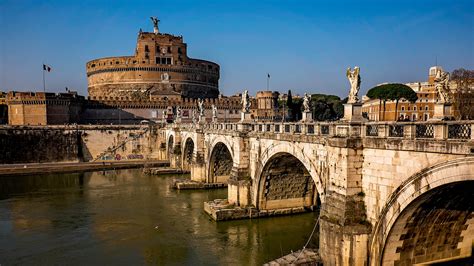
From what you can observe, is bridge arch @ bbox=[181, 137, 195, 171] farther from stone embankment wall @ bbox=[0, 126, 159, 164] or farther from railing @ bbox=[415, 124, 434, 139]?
railing @ bbox=[415, 124, 434, 139]

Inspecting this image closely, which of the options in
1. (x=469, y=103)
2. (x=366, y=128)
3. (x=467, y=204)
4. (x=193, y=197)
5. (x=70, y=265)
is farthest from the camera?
(x=469, y=103)

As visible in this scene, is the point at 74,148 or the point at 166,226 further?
the point at 74,148

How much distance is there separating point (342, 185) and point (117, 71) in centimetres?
7499

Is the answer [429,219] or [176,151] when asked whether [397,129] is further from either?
[176,151]

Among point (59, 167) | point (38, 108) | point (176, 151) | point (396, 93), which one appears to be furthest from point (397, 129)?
point (38, 108)

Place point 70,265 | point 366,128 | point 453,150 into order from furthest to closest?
1. point 70,265
2. point 366,128
3. point 453,150

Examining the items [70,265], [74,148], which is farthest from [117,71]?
[70,265]

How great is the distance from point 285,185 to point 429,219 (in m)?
11.4

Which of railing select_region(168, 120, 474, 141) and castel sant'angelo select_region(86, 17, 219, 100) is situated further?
castel sant'angelo select_region(86, 17, 219, 100)

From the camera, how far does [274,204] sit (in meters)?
23.4

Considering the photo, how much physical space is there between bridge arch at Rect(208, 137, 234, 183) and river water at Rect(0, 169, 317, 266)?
4.92ft

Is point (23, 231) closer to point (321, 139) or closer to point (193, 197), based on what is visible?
point (193, 197)

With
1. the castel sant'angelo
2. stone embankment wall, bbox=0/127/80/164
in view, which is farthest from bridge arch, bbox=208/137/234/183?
the castel sant'angelo

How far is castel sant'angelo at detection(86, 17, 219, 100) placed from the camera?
79188 mm
